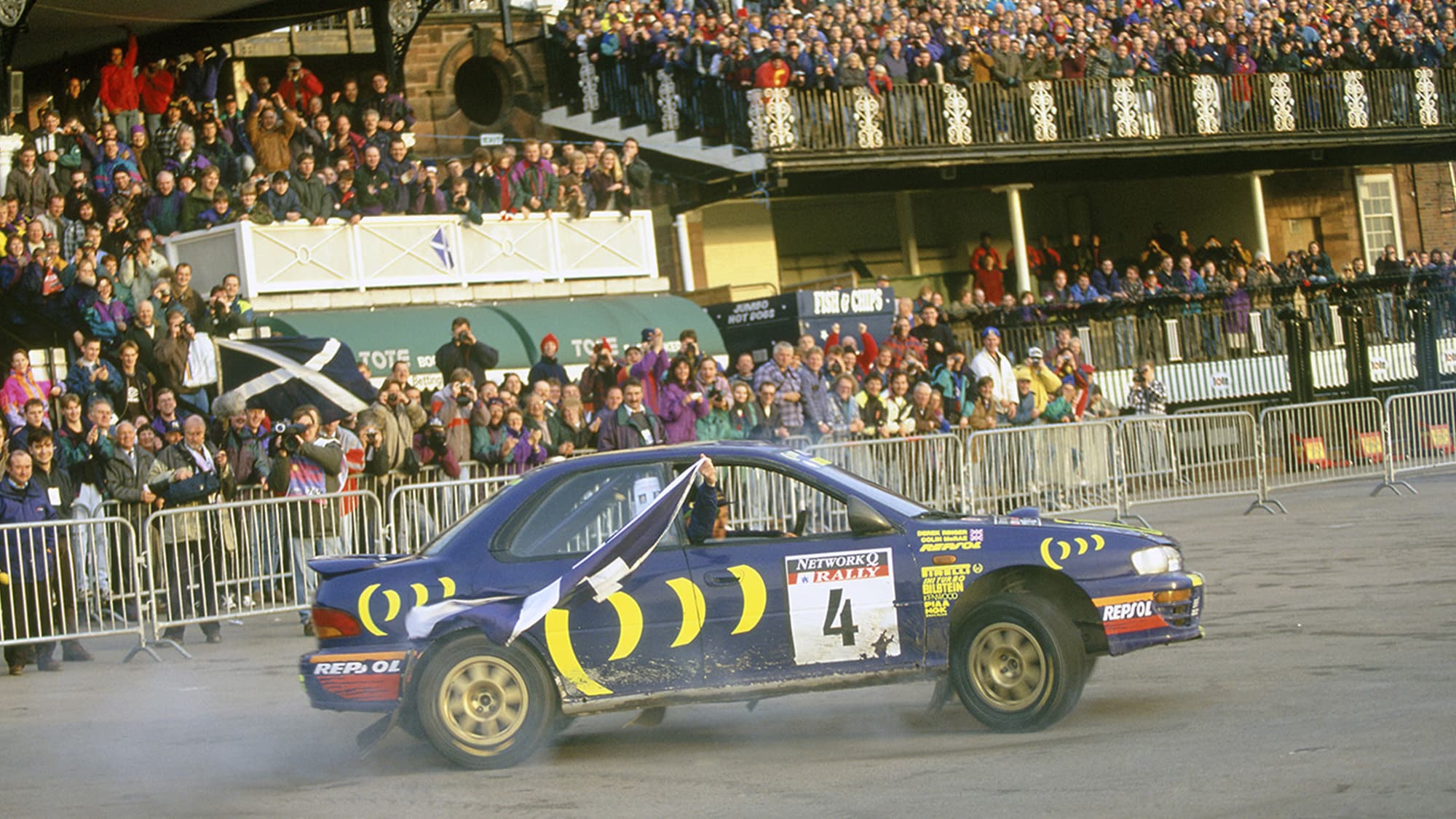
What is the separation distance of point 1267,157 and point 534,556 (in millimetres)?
28410

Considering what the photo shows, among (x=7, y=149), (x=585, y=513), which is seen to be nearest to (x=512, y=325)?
(x=7, y=149)

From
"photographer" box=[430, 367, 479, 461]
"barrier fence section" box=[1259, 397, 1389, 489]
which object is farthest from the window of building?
"photographer" box=[430, 367, 479, 461]

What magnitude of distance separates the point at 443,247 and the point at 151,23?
487 cm

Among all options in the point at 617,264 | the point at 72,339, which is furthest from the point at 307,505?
the point at 617,264

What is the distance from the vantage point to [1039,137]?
1180 inches

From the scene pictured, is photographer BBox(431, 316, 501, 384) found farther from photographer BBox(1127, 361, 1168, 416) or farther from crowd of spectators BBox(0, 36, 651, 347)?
photographer BBox(1127, 361, 1168, 416)

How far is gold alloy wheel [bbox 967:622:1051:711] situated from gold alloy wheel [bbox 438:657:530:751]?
7.19 feet

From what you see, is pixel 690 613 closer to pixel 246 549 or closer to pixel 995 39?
pixel 246 549

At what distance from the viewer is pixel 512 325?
2262 centimetres

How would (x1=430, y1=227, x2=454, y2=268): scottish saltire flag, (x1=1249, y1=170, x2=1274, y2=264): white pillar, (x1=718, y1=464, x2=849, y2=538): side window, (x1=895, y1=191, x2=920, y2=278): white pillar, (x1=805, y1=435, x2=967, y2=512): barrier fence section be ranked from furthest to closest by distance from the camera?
(x1=1249, y1=170, x2=1274, y2=264): white pillar, (x1=895, y1=191, x2=920, y2=278): white pillar, (x1=430, y1=227, x2=454, y2=268): scottish saltire flag, (x1=805, y1=435, x2=967, y2=512): barrier fence section, (x1=718, y1=464, x2=849, y2=538): side window

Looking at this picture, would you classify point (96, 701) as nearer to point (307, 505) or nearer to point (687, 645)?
point (307, 505)

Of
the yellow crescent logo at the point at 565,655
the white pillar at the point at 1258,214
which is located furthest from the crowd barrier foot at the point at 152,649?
the white pillar at the point at 1258,214

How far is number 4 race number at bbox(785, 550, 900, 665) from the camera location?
8.69 metres

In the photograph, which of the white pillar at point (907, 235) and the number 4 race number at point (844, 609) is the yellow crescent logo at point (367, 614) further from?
the white pillar at point (907, 235)
